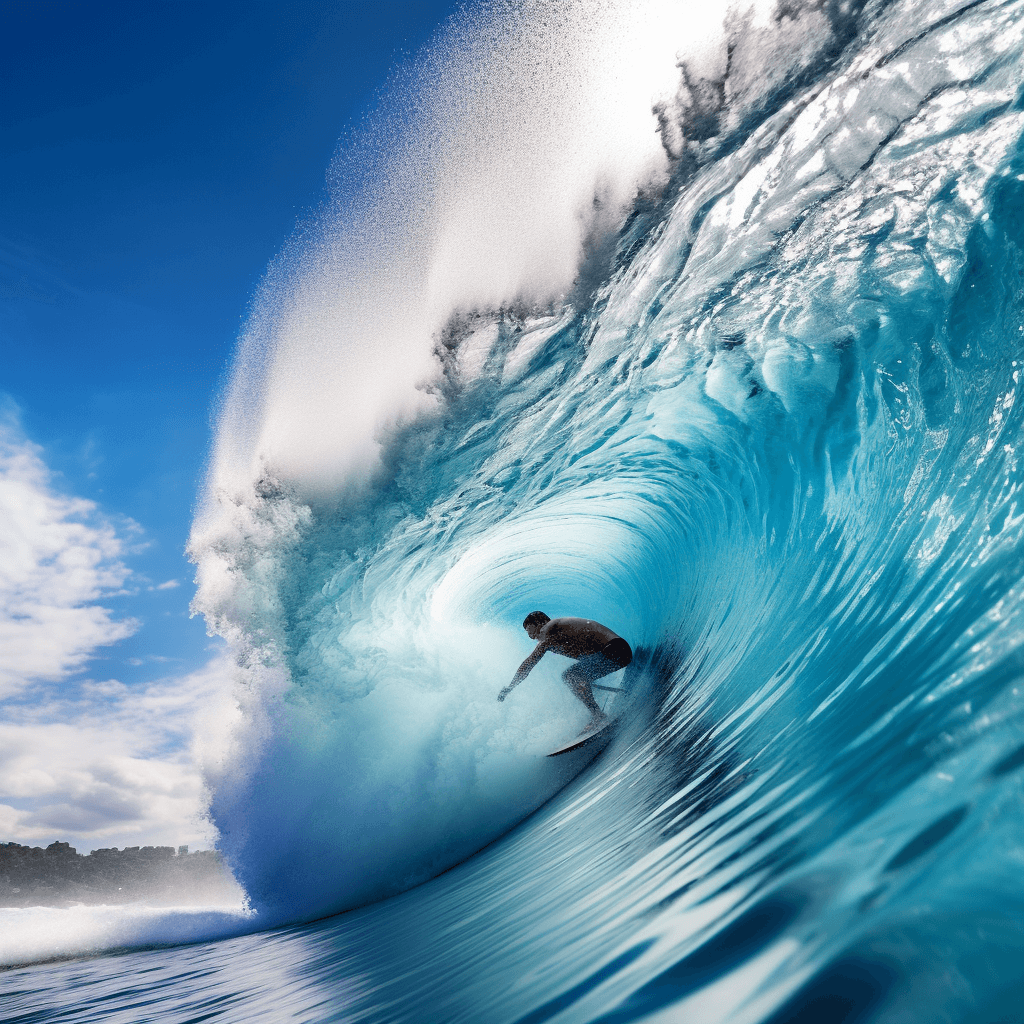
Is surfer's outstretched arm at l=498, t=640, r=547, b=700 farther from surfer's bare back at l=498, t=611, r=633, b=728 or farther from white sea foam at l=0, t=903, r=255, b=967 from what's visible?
white sea foam at l=0, t=903, r=255, b=967

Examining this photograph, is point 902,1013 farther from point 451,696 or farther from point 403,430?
point 451,696

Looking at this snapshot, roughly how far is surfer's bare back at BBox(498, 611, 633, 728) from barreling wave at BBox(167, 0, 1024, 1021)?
25.1 inches

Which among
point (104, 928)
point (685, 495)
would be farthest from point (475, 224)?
point (104, 928)

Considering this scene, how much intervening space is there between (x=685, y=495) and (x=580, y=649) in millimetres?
Result: 2342

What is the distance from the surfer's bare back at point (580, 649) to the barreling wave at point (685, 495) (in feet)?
2.09

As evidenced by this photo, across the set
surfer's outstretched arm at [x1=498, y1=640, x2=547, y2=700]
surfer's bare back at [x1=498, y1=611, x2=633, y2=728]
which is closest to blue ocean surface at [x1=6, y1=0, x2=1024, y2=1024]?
surfer's bare back at [x1=498, y1=611, x2=633, y2=728]

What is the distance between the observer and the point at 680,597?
7746 mm

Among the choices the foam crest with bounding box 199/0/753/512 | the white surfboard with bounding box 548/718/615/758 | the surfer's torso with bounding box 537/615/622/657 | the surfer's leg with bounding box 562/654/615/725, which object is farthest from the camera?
the surfer's leg with bounding box 562/654/615/725

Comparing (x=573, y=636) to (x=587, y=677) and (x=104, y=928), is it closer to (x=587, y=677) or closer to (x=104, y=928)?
(x=587, y=677)

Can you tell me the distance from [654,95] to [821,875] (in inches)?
187

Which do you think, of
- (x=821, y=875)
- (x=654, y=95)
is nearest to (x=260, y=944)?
(x=821, y=875)

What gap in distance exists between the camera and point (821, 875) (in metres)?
1.23

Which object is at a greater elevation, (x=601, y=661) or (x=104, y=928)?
(x=104, y=928)

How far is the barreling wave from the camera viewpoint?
1394 millimetres
